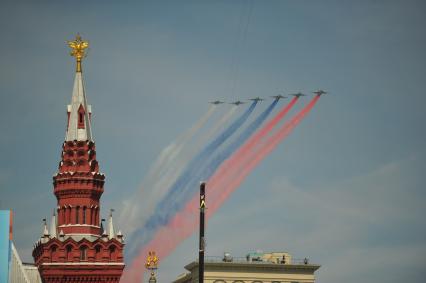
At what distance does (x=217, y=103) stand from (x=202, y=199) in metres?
19.5

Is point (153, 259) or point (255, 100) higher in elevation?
point (255, 100)

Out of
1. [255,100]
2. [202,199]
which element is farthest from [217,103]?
[202,199]

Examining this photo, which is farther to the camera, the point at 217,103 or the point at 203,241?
the point at 217,103

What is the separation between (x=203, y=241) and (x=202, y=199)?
6.16 metres

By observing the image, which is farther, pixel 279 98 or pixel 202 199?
pixel 279 98

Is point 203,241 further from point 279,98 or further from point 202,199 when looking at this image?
point 279,98

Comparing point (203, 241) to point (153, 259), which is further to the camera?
point (153, 259)

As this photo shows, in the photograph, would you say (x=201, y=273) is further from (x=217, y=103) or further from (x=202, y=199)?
(x=217, y=103)

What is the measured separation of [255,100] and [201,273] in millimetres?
29436

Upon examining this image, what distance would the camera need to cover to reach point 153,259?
19838cm

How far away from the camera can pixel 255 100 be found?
19675cm

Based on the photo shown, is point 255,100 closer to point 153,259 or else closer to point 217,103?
point 217,103

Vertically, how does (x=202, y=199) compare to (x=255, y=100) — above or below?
below

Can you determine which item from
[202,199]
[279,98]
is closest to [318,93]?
[279,98]
